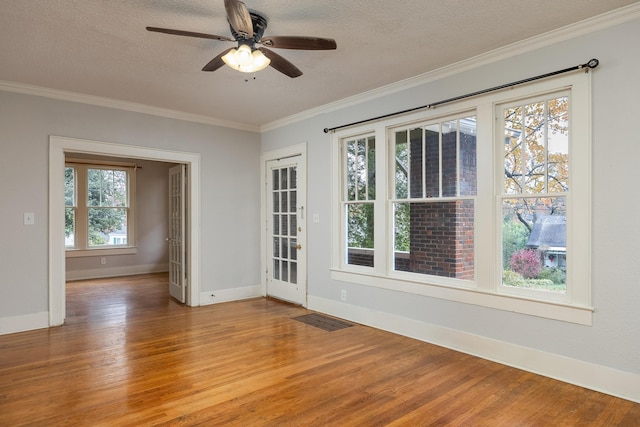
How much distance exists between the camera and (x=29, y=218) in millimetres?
4332

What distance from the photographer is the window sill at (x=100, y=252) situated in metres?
7.64

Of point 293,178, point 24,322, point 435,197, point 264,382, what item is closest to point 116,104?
point 293,178

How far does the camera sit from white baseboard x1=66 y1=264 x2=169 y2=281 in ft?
25.3

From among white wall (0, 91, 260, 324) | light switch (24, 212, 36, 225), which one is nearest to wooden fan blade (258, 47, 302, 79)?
white wall (0, 91, 260, 324)

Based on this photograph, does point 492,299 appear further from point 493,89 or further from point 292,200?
point 292,200

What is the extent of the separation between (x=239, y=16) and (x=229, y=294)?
14.5ft

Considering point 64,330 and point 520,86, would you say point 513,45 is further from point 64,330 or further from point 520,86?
point 64,330

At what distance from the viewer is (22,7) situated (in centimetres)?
262

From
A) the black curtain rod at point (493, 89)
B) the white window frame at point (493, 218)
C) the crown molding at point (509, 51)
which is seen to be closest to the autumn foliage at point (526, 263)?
the white window frame at point (493, 218)

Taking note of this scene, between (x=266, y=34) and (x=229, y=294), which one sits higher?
(x=266, y=34)

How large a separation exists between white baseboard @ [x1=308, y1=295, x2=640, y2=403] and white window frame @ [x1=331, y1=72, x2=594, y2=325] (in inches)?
12.6

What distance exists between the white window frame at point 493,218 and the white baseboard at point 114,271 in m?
5.78

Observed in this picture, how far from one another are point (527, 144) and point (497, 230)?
779 mm

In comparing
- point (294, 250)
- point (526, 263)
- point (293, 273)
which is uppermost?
point (526, 263)
